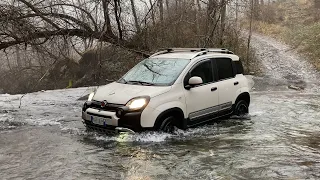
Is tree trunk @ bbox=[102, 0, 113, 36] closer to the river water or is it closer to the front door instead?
the river water

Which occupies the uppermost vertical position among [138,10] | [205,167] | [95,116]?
[138,10]

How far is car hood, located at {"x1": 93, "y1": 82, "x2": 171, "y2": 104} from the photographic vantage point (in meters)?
7.25

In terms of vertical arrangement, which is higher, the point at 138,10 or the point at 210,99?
the point at 138,10

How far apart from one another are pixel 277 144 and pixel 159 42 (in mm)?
9161

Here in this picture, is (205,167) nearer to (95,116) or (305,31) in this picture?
(95,116)

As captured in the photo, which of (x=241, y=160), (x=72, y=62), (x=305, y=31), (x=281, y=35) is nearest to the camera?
(x=241, y=160)

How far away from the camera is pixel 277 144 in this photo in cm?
736

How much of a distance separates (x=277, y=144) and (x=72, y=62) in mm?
21996

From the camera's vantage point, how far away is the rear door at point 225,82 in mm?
8719

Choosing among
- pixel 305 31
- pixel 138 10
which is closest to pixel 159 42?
pixel 138 10

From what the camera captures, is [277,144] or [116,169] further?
[277,144]

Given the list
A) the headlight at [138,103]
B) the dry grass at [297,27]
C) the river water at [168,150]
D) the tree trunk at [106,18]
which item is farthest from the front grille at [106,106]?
the dry grass at [297,27]

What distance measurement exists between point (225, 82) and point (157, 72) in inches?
69.3

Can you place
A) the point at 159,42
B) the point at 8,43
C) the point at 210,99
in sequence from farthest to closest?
the point at 159,42
the point at 8,43
the point at 210,99
